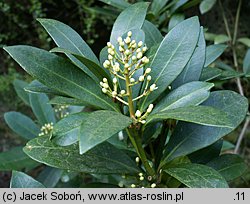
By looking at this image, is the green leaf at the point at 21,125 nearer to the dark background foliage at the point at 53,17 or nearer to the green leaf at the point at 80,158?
the green leaf at the point at 80,158

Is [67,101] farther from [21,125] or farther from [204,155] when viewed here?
[21,125]

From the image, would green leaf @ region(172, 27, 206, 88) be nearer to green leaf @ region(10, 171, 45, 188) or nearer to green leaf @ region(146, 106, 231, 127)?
green leaf @ region(146, 106, 231, 127)

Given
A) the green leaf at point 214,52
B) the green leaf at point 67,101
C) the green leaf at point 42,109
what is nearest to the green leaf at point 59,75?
the green leaf at point 67,101

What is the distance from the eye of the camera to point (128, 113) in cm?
65

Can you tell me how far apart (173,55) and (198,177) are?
21cm

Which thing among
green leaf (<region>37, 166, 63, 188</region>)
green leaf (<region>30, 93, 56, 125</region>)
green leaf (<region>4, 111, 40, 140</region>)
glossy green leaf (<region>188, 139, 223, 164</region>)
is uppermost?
glossy green leaf (<region>188, 139, 223, 164</region>)

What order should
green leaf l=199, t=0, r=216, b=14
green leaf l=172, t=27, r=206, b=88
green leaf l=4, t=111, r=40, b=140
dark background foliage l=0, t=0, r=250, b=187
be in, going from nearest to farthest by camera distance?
green leaf l=172, t=27, r=206, b=88
green leaf l=4, t=111, r=40, b=140
green leaf l=199, t=0, r=216, b=14
dark background foliage l=0, t=0, r=250, b=187

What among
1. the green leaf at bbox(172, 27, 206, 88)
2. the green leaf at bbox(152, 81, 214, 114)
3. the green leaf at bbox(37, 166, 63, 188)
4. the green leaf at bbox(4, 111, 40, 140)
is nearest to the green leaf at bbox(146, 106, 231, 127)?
the green leaf at bbox(152, 81, 214, 114)

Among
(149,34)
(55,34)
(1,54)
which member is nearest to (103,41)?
(1,54)

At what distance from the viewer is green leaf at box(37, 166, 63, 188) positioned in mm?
1135

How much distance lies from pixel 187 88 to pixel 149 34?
24 centimetres

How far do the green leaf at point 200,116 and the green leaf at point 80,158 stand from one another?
15 centimetres

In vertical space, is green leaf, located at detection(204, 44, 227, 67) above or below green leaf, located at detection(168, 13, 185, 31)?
below

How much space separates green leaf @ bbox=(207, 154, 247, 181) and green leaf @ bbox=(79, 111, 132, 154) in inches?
11.9
